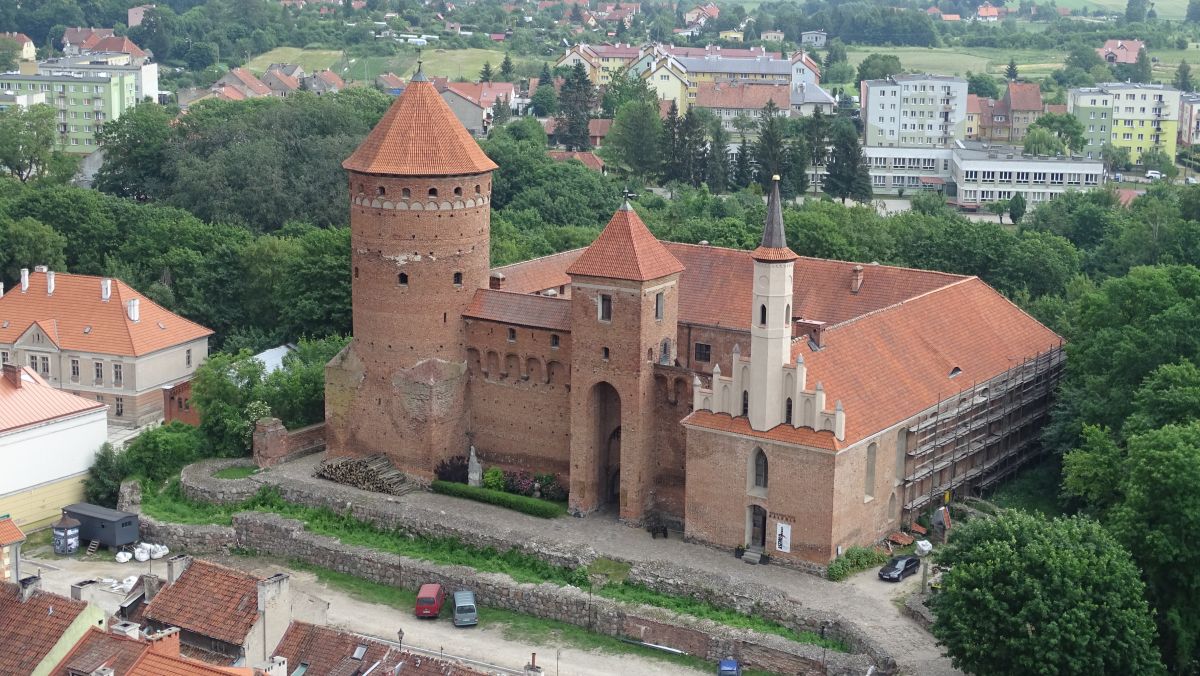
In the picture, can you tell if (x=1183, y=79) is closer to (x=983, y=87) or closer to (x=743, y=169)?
(x=983, y=87)

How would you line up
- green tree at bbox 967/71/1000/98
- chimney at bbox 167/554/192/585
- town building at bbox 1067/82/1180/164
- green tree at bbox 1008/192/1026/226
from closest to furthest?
chimney at bbox 167/554/192/585, green tree at bbox 1008/192/1026/226, town building at bbox 1067/82/1180/164, green tree at bbox 967/71/1000/98

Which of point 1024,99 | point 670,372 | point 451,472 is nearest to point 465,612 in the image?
point 451,472

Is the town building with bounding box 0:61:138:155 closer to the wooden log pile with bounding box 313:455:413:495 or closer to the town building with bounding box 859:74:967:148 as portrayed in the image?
the town building with bounding box 859:74:967:148

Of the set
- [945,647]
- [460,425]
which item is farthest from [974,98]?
[945,647]

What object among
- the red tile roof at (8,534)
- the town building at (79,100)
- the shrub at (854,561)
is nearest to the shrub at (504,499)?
the shrub at (854,561)

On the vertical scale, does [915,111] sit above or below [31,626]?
above

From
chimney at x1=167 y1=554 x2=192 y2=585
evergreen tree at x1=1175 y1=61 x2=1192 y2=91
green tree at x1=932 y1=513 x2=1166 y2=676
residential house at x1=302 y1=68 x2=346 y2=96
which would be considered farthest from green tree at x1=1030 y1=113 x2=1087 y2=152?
chimney at x1=167 y1=554 x2=192 y2=585

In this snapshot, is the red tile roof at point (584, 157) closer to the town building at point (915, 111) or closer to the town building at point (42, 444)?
the town building at point (915, 111)
